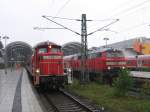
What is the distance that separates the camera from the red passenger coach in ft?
82.3

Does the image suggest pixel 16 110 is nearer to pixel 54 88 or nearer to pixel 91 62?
pixel 54 88

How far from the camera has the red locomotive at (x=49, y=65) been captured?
2506cm

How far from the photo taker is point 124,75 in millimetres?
21141

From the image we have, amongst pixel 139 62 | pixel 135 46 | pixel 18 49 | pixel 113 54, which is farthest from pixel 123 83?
pixel 18 49

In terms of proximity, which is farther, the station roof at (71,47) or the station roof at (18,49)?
the station roof at (18,49)

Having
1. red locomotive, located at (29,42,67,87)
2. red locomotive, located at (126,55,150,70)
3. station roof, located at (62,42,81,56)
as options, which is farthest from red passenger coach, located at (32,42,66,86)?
station roof, located at (62,42,81,56)

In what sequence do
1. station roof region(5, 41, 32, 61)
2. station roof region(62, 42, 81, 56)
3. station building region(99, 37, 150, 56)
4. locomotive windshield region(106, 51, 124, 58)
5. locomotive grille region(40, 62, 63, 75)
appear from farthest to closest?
station roof region(5, 41, 32, 61), station building region(99, 37, 150, 56), station roof region(62, 42, 81, 56), locomotive windshield region(106, 51, 124, 58), locomotive grille region(40, 62, 63, 75)

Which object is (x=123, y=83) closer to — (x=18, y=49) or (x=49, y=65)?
(x=49, y=65)

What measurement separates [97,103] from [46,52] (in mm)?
8144

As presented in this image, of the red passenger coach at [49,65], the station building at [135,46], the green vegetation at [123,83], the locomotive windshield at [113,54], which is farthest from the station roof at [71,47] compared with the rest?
the green vegetation at [123,83]

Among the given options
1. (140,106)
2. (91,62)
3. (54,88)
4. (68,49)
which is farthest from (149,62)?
(68,49)

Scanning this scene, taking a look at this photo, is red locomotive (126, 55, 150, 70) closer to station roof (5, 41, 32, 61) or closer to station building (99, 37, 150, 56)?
station building (99, 37, 150, 56)

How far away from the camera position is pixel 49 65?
25625 mm

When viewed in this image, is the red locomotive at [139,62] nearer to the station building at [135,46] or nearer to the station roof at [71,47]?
the station building at [135,46]
